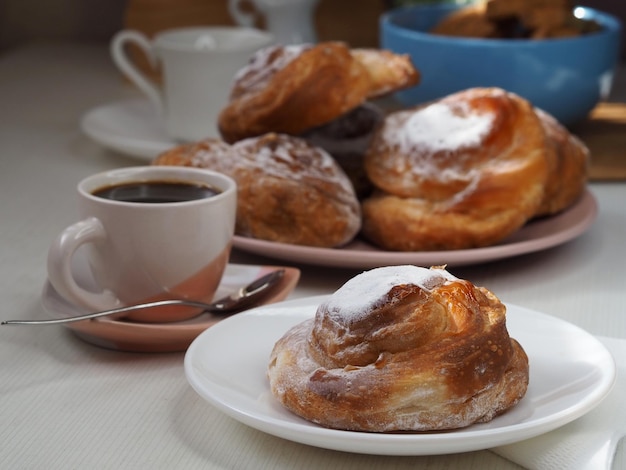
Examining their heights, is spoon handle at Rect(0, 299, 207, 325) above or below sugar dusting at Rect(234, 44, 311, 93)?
below

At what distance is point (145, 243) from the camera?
96 centimetres

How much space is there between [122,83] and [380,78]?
1178 mm

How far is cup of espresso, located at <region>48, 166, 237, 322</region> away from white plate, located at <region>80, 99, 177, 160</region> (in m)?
0.58

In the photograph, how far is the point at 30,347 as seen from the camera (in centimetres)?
98

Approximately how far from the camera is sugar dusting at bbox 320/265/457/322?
2.48 ft

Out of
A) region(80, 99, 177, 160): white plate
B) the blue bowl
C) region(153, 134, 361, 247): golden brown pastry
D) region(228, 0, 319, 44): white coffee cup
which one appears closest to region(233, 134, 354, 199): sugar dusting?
region(153, 134, 361, 247): golden brown pastry

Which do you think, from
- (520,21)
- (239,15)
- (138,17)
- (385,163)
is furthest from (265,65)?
(138,17)

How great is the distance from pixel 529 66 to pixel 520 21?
16 centimetres

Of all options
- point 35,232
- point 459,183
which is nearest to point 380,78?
point 459,183

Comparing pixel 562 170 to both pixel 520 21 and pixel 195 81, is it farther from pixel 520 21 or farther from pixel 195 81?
pixel 195 81

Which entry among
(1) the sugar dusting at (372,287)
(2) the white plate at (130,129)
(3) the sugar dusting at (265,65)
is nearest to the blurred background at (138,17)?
(2) the white plate at (130,129)

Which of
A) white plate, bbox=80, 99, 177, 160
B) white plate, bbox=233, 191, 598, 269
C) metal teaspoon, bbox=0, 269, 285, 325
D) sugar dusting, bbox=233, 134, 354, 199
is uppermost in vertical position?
sugar dusting, bbox=233, 134, 354, 199

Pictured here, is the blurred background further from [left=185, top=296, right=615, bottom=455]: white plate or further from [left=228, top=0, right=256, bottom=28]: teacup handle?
[left=185, top=296, right=615, bottom=455]: white plate

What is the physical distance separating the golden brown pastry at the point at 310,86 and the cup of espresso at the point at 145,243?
0.89 ft
